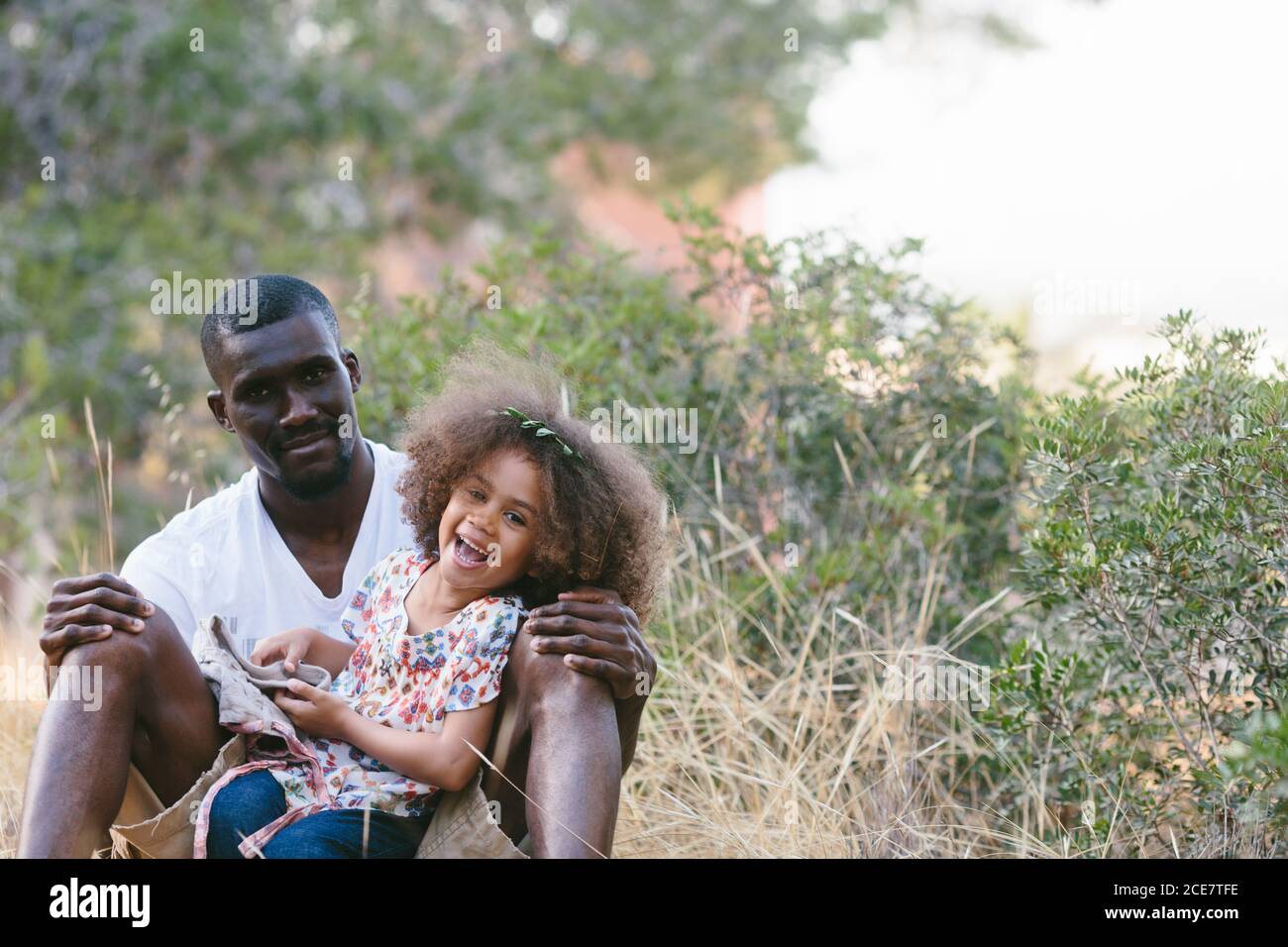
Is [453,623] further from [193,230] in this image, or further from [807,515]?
[193,230]

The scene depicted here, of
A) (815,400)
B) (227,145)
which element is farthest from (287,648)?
(227,145)

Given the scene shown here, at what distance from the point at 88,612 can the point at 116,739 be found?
0.27 meters

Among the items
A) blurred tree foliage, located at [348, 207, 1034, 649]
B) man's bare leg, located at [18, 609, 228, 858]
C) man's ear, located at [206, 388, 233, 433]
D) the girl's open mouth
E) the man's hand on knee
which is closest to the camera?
man's bare leg, located at [18, 609, 228, 858]

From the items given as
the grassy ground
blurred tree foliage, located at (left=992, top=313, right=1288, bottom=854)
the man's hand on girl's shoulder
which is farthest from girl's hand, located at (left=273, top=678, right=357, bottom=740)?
blurred tree foliage, located at (left=992, top=313, right=1288, bottom=854)

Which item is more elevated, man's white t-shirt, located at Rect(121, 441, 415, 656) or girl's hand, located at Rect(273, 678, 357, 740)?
man's white t-shirt, located at Rect(121, 441, 415, 656)

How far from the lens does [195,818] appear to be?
2969mm

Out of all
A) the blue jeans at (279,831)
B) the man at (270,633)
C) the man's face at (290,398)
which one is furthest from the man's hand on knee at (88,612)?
the man's face at (290,398)

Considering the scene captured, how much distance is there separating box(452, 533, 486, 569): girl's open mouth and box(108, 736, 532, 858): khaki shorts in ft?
1.47

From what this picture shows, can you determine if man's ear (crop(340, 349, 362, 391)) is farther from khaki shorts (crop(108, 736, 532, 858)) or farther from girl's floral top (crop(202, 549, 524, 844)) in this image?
khaki shorts (crop(108, 736, 532, 858))

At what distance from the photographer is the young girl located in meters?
2.98

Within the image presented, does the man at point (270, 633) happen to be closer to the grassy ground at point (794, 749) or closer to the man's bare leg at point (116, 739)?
the man's bare leg at point (116, 739)

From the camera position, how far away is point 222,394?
3633 millimetres

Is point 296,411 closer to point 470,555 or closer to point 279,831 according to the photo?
point 470,555
